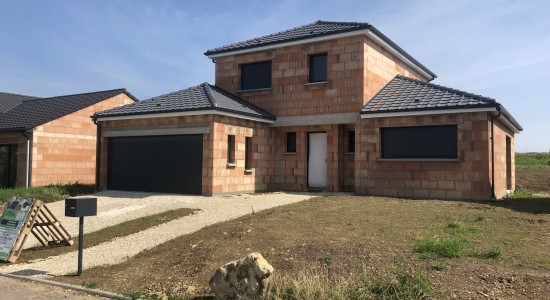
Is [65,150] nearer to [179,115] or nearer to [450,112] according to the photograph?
[179,115]

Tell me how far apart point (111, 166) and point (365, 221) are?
40.5ft

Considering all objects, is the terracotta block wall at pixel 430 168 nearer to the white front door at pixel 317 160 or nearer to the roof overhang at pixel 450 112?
the roof overhang at pixel 450 112

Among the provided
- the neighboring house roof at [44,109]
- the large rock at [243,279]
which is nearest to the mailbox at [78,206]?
the large rock at [243,279]

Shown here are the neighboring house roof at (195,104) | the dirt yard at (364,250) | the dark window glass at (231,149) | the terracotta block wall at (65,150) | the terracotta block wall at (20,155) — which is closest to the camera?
the dirt yard at (364,250)

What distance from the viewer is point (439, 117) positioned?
1531cm

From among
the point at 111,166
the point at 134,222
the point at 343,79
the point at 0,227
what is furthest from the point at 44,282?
the point at 343,79

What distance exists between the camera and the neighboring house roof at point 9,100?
27244 mm

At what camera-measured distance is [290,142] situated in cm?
1952

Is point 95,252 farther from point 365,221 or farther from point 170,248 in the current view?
point 365,221

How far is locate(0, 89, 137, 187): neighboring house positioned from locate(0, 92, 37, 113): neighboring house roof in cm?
280

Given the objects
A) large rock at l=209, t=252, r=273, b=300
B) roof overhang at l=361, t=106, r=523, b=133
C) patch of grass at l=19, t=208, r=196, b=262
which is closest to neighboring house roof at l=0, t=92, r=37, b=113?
patch of grass at l=19, t=208, r=196, b=262

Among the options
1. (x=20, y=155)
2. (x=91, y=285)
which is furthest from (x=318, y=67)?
(x=20, y=155)

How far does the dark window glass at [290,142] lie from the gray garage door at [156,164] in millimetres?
4470

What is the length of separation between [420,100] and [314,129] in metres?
4.38
